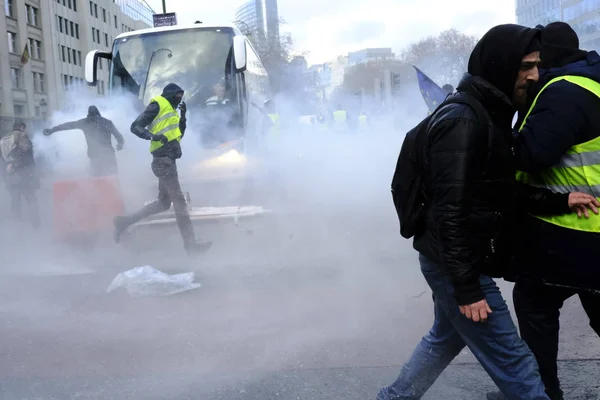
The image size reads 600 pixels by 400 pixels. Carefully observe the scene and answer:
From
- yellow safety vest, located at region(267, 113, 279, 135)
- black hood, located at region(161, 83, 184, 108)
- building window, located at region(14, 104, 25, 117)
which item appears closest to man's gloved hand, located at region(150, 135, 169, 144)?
black hood, located at region(161, 83, 184, 108)

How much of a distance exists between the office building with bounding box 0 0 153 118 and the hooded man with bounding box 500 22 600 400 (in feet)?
89.4

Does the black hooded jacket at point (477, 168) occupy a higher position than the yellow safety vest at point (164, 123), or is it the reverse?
the yellow safety vest at point (164, 123)

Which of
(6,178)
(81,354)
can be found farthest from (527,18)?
(81,354)

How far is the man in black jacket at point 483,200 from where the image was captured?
2.11 m

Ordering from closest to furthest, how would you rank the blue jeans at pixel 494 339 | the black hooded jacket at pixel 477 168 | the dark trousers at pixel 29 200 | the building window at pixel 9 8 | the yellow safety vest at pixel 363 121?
1. the black hooded jacket at pixel 477 168
2. the blue jeans at pixel 494 339
3. the dark trousers at pixel 29 200
4. the yellow safety vest at pixel 363 121
5. the building window at pixel 9 8

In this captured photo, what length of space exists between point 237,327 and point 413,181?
223cm

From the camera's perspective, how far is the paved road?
3213 mm

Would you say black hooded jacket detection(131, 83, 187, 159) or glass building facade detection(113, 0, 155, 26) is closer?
black hooded jacket detection(131, 83, 187, 159)

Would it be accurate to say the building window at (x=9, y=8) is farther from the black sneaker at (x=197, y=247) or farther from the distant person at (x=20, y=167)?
the black sneaker at (x=197, y=247)

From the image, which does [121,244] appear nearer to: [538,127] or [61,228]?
A: [61,228]

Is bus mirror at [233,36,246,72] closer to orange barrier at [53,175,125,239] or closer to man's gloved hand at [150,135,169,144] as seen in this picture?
orange barrier at [53,175,125,239]

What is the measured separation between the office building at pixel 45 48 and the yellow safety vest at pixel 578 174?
27.3 metres

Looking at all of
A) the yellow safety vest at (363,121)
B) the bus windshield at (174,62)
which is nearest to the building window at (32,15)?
the yellow safety vest at (363,121)

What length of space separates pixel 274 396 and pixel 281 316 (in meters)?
1.26
